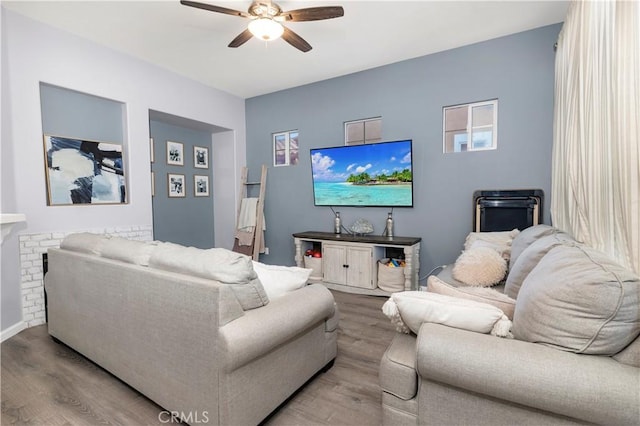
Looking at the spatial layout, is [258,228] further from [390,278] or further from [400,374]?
[400,374]

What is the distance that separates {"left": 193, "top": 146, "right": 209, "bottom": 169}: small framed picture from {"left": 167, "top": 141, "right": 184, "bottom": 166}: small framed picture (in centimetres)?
24

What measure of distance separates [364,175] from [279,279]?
8.75 ft

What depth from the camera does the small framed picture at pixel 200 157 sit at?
5.25 metres

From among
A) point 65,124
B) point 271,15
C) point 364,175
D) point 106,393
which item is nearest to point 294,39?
point 271,15

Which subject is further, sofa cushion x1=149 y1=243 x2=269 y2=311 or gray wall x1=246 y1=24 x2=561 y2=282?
gray wall x1=246 y1=24 x2=561 y2=282

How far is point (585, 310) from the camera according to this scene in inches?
39.6

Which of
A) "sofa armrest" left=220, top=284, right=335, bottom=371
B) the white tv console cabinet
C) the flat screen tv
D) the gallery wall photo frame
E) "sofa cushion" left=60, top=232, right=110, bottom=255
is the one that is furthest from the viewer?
the flat screen tv

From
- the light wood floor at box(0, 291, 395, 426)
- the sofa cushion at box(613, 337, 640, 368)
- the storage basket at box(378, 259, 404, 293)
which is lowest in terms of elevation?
the light wood floor at box(0, 291, 395, 426)

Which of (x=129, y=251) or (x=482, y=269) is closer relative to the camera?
(x=129, y=251)

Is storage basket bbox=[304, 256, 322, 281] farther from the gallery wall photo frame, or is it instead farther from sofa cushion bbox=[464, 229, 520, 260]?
the gallery wall photo frame

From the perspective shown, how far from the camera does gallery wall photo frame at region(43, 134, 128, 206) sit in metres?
3.14

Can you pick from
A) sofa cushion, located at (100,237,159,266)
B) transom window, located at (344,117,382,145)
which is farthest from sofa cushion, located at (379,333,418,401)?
transom window, located at (344,117,382,145)

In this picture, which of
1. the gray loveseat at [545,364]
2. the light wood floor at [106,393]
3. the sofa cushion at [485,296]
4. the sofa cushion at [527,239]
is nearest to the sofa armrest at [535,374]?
the gray loveseat at [545,364]

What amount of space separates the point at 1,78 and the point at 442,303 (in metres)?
4.00
